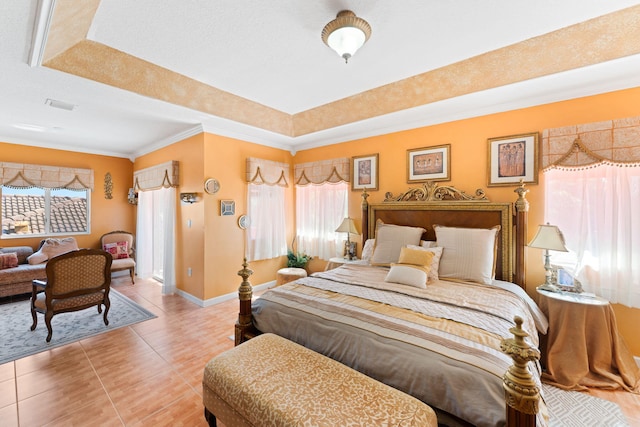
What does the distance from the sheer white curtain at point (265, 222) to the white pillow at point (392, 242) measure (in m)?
1.99

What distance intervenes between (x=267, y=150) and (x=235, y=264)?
6.60 feet

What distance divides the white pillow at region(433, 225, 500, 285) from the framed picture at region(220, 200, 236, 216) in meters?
3.01

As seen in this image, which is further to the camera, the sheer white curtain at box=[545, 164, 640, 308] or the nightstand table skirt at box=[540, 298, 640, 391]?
the sheer white curtain at box=[545, 164, 640, 308]

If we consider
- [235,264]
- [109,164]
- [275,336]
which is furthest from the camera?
[109,164]

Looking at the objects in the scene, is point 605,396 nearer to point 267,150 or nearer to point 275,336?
point 275,336

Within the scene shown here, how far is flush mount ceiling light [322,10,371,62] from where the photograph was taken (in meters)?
1.98

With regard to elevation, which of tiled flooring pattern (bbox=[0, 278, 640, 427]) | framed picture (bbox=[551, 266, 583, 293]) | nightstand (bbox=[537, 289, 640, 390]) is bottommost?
tiled flooring pattern (bbox=[0, 278, 640, 427])

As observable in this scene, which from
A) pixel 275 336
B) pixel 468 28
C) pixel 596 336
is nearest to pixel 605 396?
pixel 596 336

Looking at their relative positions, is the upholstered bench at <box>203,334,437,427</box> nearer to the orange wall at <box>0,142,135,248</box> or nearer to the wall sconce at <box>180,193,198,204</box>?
the wall sconce at <box>180,193,198,204</box>

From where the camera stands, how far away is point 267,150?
468 cm

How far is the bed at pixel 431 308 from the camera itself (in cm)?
131

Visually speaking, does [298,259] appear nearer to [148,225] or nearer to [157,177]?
[157,177]

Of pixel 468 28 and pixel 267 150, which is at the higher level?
pixel 468 28

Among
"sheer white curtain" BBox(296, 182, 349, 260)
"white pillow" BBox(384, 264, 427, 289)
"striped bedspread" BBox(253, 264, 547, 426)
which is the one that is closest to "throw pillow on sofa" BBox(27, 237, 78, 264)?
"sheer white curtain" BBox(296, 182, 349, 260)
